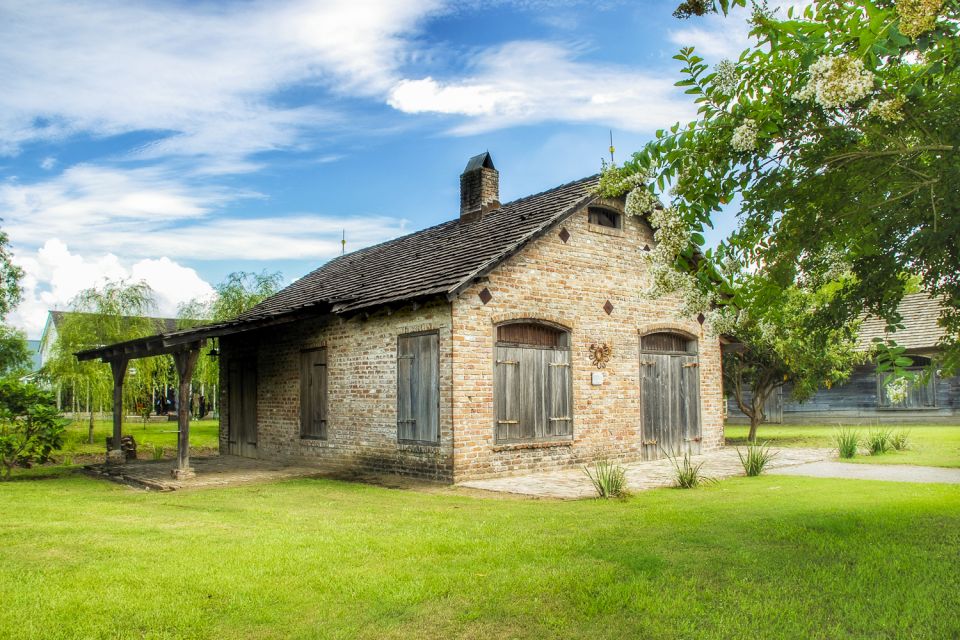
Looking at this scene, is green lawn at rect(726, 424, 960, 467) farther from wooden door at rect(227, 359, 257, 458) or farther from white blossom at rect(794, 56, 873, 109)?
wooden door at rect(227, 359, 257, 458)

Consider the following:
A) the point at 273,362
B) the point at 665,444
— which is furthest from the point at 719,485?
the point at 273,362

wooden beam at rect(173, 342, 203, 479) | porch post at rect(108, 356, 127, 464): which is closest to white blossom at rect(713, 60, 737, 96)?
wooden beam at rect(173, 342, 203, 479)

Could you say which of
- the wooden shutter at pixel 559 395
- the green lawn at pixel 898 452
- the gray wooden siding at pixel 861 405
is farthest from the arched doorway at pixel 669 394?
the gray wooden siding at pixel 861 405

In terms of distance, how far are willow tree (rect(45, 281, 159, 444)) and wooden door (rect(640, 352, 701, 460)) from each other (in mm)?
17663

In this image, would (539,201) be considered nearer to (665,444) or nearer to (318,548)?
(665,444)

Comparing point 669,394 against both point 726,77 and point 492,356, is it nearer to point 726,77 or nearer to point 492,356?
point 492,356

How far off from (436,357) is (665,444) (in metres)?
5.85

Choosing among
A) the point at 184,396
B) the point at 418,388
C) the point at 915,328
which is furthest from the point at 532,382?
the point at 915,328

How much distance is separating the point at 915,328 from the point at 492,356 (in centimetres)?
2124

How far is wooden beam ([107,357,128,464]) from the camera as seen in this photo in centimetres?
1496

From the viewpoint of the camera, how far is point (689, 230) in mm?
6191

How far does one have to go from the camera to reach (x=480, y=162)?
671 inches

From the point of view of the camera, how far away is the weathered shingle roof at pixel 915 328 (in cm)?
2550

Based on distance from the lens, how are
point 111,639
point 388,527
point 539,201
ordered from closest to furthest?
1. point 111,639
2. point 388,527
3. point 539,201
